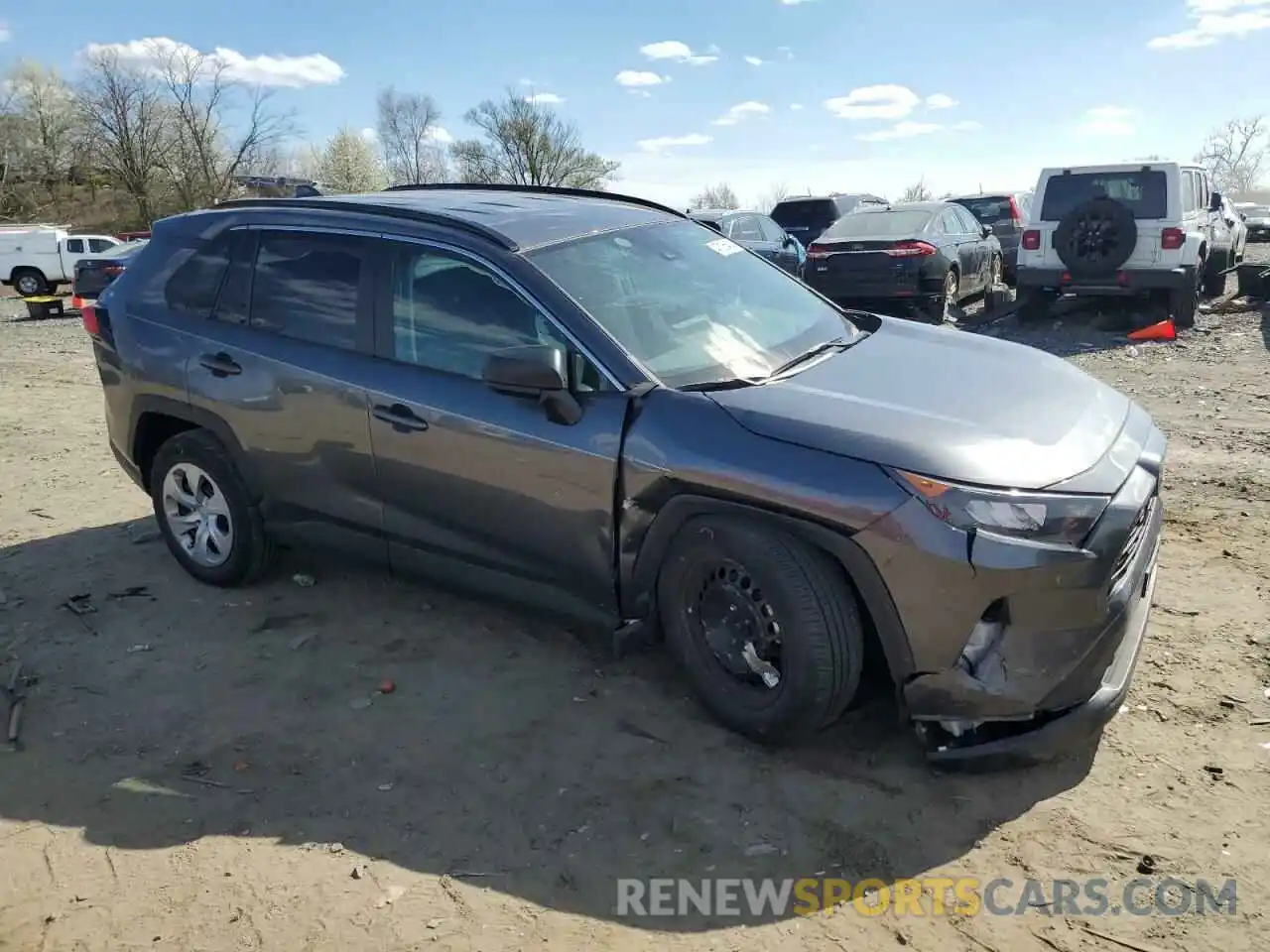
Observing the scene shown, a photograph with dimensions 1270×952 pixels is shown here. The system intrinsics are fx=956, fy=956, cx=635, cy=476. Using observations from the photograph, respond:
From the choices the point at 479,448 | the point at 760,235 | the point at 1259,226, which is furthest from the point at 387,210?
the point at 1259,226

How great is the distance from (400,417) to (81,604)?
85.9 inches

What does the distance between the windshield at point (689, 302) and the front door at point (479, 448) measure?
229 mm

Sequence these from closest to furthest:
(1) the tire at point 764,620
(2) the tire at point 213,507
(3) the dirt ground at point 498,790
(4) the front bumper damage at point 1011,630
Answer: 1. (3) the dirt ground at point 498,790
2. (4) the front bumper damage at point 1011,630
3. (1) the tire at point 764,620
4. (2) the tire at point 213,507

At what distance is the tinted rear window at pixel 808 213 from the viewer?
18.7 m

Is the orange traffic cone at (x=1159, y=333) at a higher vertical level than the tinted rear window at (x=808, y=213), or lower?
lower

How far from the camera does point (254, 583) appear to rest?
476 centimetres

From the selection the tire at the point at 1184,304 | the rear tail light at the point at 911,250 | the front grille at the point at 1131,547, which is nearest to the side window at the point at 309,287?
the front grille at the point at 1131,547

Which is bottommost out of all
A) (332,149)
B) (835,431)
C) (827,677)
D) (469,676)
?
(469,676)

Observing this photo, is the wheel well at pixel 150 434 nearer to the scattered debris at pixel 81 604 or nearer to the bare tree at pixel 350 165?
the scattered debris at pixel 81 604

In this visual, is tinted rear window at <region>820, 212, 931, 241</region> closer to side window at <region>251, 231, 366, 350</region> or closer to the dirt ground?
the dirt ground

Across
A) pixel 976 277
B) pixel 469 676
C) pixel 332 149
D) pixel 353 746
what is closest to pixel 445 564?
pixel 469 676

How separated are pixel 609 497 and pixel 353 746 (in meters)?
1.29

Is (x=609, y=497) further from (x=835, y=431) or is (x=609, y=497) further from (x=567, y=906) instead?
(x=567, y=906)

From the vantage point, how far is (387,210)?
4.05 m
